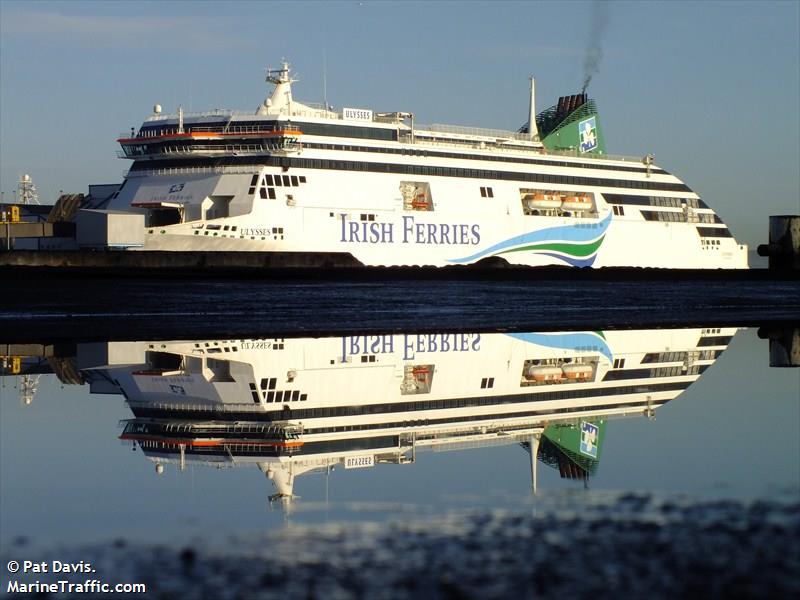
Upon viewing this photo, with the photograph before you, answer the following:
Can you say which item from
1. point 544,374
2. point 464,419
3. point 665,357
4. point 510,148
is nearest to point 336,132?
point 510,148

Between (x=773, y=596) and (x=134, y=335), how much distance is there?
740 inches

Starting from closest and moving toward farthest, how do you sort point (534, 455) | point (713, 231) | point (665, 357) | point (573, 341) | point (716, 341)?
point (534, 455) → point (665, 357) → point (573, 341) → point (716, 341) → point (713, 231)

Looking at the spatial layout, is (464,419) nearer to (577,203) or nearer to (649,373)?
(649,373)

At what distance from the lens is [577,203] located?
86125 millimetres

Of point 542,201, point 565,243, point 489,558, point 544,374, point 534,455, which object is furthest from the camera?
point 565,243

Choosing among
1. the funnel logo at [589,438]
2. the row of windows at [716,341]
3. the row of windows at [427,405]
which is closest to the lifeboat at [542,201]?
the row of windows at [716,341]

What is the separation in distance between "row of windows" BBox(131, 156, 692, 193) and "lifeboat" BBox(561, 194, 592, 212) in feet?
3.45

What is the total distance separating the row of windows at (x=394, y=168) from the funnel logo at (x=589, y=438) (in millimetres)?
56820

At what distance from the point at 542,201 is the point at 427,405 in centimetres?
7114

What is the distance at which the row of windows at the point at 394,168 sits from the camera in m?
68.0

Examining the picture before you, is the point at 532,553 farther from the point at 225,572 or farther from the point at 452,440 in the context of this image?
the point at 452,440

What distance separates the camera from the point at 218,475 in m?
9.16

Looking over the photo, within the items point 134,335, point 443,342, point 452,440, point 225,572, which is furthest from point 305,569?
point 134,335

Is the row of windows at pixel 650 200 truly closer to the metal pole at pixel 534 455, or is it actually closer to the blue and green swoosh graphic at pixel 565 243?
the blue and green swoosh graphic at pixel 565 243
